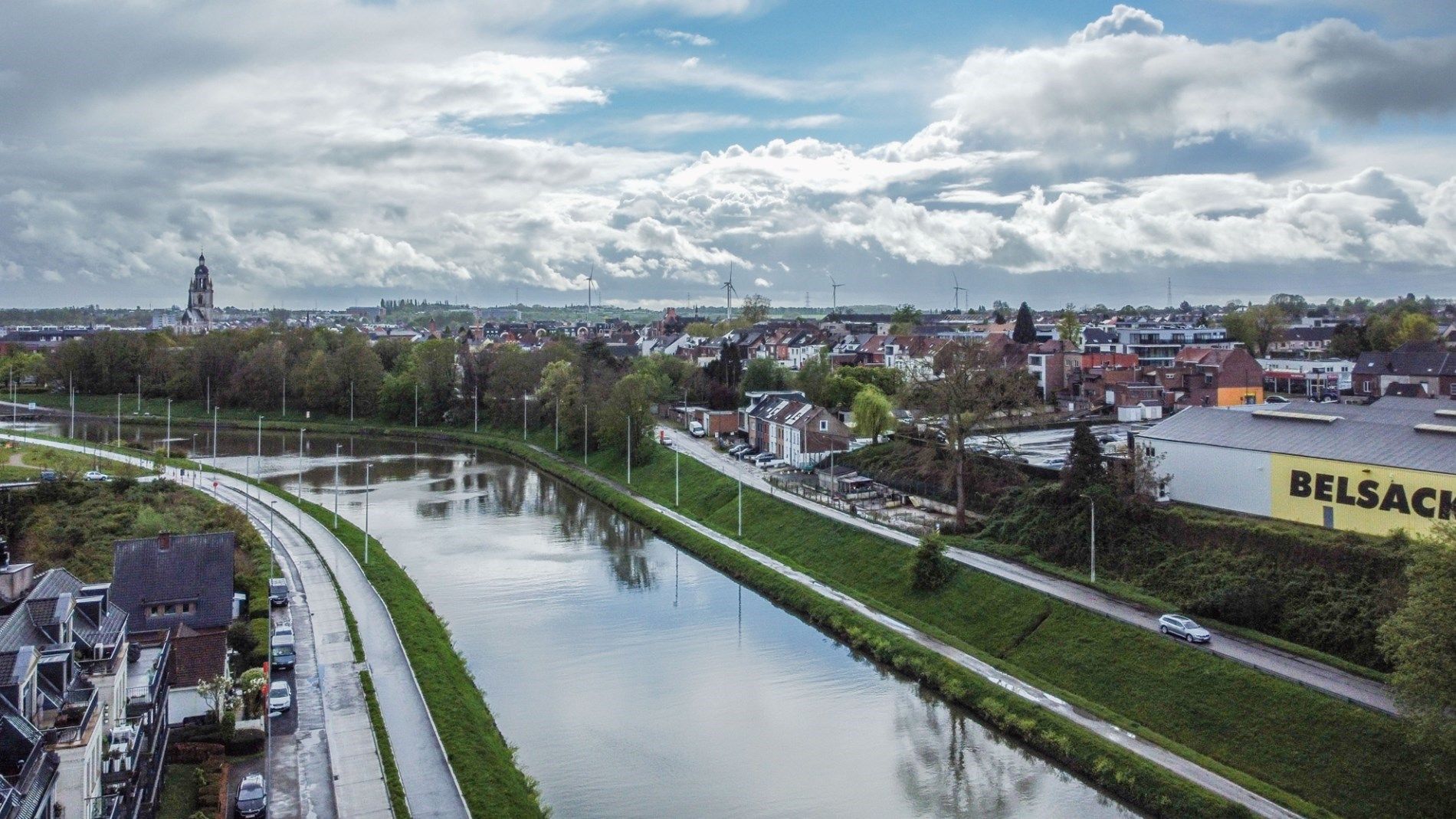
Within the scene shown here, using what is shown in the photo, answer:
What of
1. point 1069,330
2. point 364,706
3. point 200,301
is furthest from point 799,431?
point 200,301

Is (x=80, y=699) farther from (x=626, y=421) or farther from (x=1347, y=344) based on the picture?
(x=1347, y=344)

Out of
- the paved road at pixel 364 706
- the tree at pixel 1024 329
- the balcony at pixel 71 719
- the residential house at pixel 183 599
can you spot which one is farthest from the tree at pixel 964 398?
the tree at pixel 1024 329

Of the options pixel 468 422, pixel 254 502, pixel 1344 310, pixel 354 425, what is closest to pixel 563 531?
pixel 254 502

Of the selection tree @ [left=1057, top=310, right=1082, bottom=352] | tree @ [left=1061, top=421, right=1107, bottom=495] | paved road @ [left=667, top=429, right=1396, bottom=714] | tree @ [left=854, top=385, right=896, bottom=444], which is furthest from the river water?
tree @ [left=1057, top=310, right=1082, bottom=352]

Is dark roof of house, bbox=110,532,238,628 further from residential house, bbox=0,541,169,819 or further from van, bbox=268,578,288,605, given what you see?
van, bbox=268,578,288,605

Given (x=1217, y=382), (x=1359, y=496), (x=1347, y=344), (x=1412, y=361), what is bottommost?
(x=1359, y=496)

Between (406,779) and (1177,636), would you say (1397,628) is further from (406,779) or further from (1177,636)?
(406,779)
